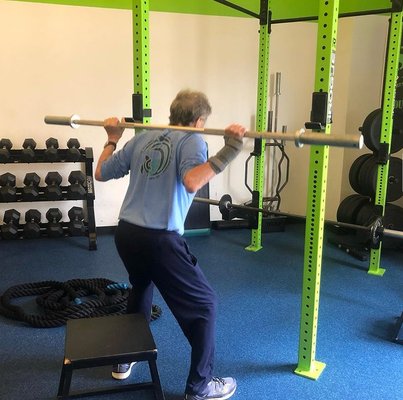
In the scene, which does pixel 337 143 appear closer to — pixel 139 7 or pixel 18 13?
pixel 139 7

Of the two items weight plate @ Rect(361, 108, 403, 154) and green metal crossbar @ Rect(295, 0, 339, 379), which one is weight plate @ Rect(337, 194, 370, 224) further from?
green metal crossbar @ Rect(295, 0, 339, 379)

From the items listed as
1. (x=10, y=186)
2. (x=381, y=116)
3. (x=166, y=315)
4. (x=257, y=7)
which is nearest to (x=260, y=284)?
(x=166, y=315)

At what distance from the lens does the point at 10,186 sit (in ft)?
13.6

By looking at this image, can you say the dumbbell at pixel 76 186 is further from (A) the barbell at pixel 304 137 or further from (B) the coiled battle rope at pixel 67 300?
(A) the barbell at pixel 304 137

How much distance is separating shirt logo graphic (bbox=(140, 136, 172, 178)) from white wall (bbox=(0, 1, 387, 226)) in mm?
2825

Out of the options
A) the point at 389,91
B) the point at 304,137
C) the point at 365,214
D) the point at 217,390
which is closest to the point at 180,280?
the point at 217,390

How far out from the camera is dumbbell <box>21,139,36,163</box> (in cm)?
408

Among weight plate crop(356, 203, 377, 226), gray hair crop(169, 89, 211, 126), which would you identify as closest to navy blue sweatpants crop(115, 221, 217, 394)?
gray hair crop(169, 89, 211, 126)

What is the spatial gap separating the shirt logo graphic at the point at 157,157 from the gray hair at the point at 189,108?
11 cm

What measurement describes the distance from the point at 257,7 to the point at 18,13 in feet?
7.80

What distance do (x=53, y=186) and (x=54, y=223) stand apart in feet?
1.15

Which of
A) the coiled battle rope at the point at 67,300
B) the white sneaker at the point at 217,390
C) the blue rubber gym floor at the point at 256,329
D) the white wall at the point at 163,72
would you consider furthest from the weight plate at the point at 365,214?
the white sneaker at the point at 217,390

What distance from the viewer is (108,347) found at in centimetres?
191

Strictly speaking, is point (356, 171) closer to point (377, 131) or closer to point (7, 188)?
point (377, 131)
